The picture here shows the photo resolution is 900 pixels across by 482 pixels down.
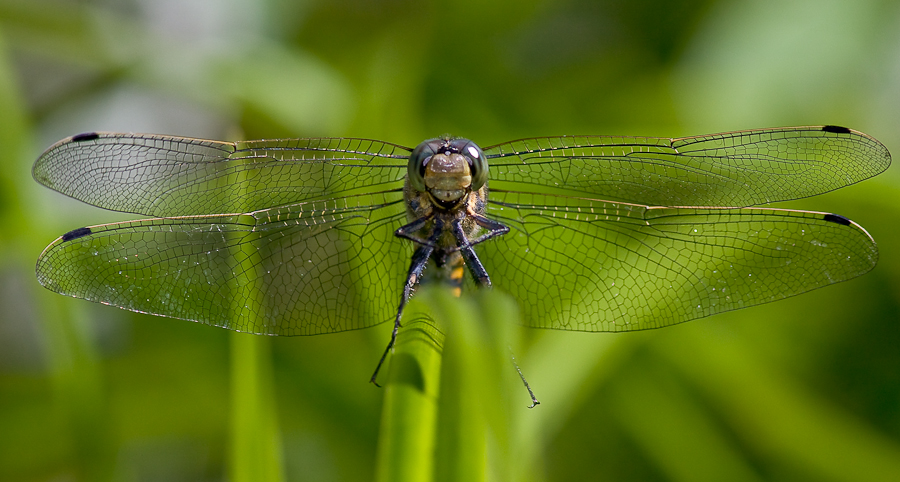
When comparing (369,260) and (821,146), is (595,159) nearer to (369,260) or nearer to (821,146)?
(821,146)

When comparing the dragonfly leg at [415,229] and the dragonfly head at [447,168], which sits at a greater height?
the dragonfly head at [447,168]

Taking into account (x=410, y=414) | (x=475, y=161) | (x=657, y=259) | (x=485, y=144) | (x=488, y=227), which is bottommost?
→ (x=410, y=414)

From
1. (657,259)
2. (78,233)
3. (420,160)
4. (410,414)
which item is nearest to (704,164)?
(657,259)

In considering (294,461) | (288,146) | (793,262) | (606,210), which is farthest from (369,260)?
(793,262)

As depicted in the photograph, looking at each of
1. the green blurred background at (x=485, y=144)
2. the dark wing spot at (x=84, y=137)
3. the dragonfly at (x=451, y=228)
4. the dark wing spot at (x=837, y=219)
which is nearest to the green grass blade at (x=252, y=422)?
the dragonfly at (x=451, y=228)

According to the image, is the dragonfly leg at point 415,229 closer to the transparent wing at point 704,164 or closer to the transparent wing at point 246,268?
the transparent wing at point 246,268

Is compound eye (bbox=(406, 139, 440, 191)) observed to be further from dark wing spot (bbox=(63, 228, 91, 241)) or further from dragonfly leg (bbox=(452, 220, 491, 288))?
dark wing spot (bbox=(63, 228, 91, 241))

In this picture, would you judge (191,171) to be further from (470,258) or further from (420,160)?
(470,258)
